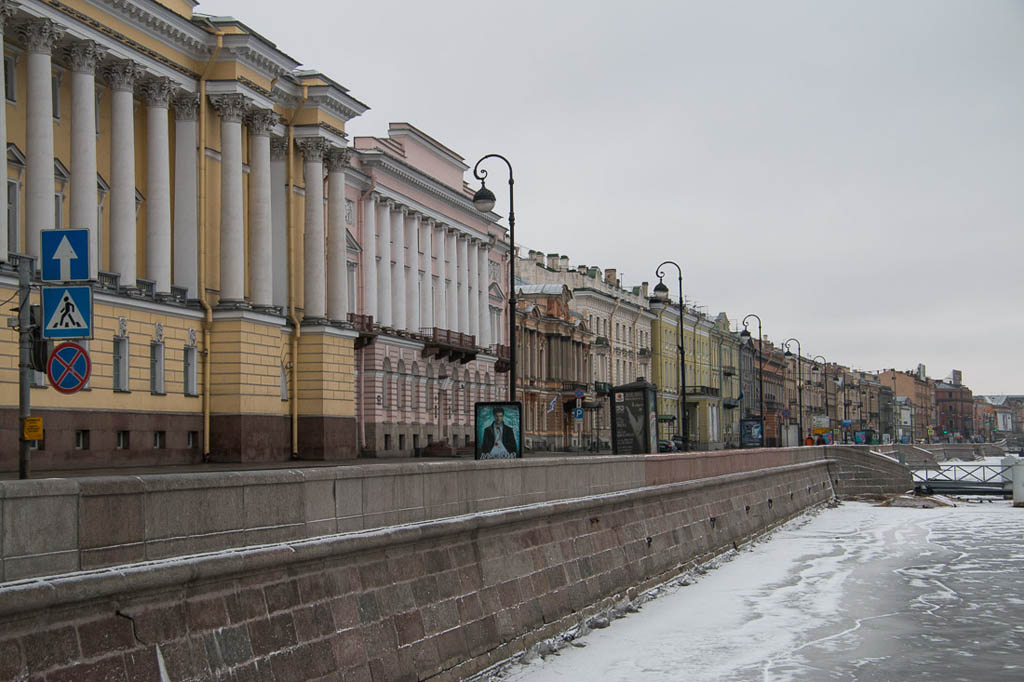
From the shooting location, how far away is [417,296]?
63594 mm

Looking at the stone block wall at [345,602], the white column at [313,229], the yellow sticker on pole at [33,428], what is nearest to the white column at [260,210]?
the white column at [313,229]

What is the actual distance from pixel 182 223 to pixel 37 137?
7.94 m

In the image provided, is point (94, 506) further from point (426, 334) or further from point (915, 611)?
point (426, 334)

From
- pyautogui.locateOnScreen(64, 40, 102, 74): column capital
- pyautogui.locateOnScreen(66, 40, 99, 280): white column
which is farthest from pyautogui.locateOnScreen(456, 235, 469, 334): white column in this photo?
pyautogui.locateOnScreen(64, 40, 102, 74): column capital

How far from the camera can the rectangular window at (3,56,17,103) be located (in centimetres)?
3409

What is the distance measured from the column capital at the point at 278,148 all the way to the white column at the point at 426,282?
17.2 meters

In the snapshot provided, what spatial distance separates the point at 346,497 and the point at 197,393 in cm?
2975

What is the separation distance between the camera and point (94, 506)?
947 centimetres

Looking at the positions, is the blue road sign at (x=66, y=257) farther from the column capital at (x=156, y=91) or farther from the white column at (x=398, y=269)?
the white column at (x=398, y=269)

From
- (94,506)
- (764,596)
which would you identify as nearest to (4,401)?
(764,596)

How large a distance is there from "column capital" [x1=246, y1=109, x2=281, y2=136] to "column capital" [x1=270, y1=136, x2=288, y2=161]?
2470 millimetres

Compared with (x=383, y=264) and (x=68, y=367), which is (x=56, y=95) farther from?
(x=68, y=367)

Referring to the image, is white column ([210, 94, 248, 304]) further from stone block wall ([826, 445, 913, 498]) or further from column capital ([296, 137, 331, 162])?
stone block wall ([826, 445, 913, 498])

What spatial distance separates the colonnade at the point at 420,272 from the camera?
192ft
